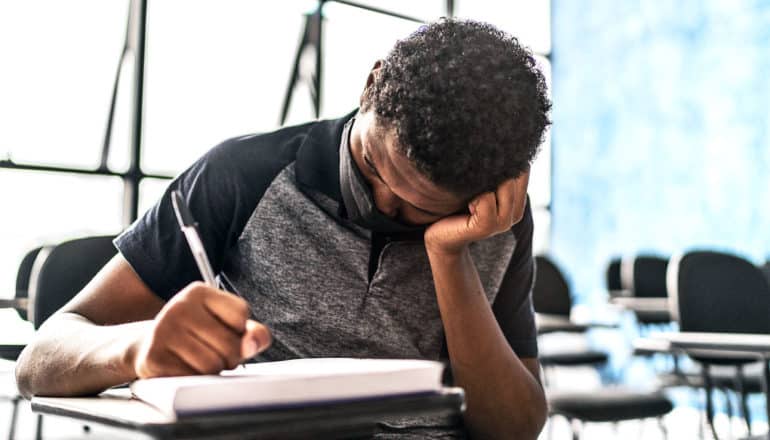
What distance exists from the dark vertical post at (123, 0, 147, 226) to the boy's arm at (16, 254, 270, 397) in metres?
3.42

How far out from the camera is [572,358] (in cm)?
450

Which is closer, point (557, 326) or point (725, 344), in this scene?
point (725, 344)

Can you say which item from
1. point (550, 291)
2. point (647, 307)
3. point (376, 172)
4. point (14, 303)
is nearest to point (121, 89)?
point (14, 303)

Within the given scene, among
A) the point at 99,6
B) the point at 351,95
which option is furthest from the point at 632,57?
the point at 99,6

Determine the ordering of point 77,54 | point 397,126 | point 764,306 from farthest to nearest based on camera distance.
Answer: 1. point 77,54
2. point 764,306
3. point 397,126

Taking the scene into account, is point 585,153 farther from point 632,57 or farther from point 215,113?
point 215,113

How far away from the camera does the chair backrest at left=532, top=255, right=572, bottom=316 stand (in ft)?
14.1

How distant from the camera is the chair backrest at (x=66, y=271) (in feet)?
5.53

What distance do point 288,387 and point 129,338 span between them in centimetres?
23

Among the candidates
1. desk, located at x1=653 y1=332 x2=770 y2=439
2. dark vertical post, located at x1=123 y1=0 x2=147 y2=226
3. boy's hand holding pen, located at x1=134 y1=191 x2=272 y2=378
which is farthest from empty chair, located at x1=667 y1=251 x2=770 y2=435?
dark vertical post, located at x1=123 y1=0 x2=147 y2=226

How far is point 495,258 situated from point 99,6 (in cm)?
369

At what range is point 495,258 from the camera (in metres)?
1.30

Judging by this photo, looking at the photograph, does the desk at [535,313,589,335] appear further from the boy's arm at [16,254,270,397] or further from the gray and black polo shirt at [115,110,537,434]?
the boy's arm at [16,254,270,397]

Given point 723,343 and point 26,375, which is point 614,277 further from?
point 26,375
